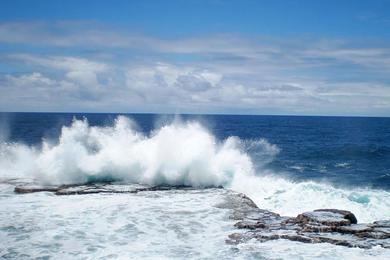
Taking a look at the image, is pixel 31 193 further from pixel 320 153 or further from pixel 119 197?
pixel 320 153

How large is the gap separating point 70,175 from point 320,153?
30649 mm

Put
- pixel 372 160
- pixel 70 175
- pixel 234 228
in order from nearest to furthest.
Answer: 1. pixel 234 228
2. pixel 70 175
3. pixel 372 160

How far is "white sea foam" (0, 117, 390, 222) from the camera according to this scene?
19.8 meters

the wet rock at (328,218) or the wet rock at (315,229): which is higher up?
the wet rock at (328,218)

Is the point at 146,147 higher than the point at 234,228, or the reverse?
the point at 146,147

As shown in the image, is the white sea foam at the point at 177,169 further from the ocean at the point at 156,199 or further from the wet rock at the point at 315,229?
the wet rock at the point at 315,229

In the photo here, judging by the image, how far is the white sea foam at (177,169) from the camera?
19828mm

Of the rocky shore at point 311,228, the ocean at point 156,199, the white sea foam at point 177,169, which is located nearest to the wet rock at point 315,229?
the rocky shore at point 311,228

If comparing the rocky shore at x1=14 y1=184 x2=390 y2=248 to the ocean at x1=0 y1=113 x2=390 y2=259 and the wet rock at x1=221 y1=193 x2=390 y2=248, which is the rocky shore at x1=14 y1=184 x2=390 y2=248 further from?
the ocean at x1=0 y1=113 x2=390 y2=259

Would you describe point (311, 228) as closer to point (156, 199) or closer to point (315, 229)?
point (315, 229)

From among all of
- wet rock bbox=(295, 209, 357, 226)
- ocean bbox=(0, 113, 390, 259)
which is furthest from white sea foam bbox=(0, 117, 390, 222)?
wet rock bbox=(295, 209, 357, 226)

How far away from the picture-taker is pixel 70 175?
66.3ft

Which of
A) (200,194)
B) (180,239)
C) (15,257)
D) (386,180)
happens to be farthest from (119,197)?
(386,180)

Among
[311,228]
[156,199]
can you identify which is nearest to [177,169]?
[156,199]
